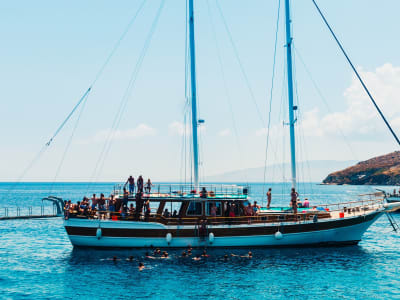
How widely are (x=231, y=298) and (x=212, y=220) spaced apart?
895 centimetres

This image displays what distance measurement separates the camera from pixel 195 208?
2758cm

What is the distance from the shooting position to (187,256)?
1009 inches

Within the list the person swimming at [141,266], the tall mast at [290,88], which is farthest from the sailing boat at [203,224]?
the tall mast at [290,88]

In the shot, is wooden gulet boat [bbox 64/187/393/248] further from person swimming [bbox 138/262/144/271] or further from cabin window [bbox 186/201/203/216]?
person swimming [bbox 138/262/144/271]

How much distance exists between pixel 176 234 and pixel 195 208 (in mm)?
2148

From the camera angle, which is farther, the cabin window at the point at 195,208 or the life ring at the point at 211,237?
the cabin window at the point at 195,208

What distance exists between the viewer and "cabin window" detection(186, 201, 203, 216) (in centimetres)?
2747

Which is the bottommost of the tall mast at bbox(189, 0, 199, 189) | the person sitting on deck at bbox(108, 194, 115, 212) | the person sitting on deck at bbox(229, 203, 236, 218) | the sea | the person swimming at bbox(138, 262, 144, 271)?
the sea

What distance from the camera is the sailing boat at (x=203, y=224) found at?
26.8m

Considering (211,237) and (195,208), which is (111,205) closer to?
(195,208)

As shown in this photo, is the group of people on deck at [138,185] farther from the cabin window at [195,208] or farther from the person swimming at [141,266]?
the person swimming at [141,266]

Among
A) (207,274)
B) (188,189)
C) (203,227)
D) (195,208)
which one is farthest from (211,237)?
(207,274)

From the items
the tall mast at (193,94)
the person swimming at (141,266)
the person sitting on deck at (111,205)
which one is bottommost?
the person swimming at (141,266)

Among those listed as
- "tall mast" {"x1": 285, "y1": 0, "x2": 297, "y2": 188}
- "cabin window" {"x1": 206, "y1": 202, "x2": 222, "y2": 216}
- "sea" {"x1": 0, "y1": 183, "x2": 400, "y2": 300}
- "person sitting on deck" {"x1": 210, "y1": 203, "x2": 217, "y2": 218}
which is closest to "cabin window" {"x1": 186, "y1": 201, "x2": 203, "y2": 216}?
"cabin window" {"x1": 206, "y1": 202, "x2": 222, "y2": 216}
